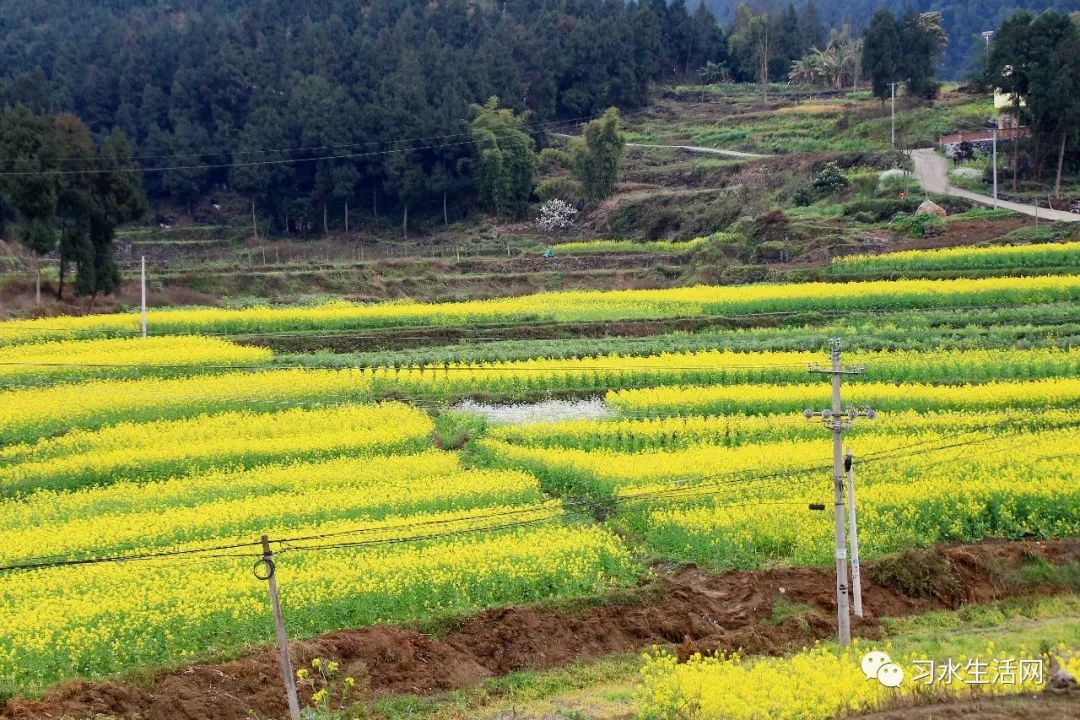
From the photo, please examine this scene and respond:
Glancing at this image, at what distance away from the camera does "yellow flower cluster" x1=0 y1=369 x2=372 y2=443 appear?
2814cm

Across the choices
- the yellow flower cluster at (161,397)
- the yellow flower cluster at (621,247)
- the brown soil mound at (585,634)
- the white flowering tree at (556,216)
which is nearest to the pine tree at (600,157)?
the white flowering tree at (556,216)

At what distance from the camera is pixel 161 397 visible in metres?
29.8

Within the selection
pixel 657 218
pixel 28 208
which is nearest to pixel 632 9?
pixel 657 218

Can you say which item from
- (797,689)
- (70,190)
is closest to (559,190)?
(70,190)

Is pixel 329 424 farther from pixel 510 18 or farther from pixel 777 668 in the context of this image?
pixel 510 18

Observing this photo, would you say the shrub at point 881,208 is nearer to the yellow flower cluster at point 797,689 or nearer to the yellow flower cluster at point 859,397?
the yellow flower cluster at point 859,397

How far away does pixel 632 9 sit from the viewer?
104312mm

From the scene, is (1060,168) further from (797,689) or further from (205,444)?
(797,689)

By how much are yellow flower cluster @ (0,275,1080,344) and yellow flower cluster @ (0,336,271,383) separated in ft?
7.61

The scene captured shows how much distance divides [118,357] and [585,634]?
23.0m

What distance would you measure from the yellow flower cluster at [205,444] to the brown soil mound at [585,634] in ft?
34.4

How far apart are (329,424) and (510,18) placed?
258ft

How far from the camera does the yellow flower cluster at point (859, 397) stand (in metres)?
26.9

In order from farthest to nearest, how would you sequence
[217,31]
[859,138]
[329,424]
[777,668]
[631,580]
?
[217,31] < [859,138] < [329,424] < [631,580] < [777,668]
